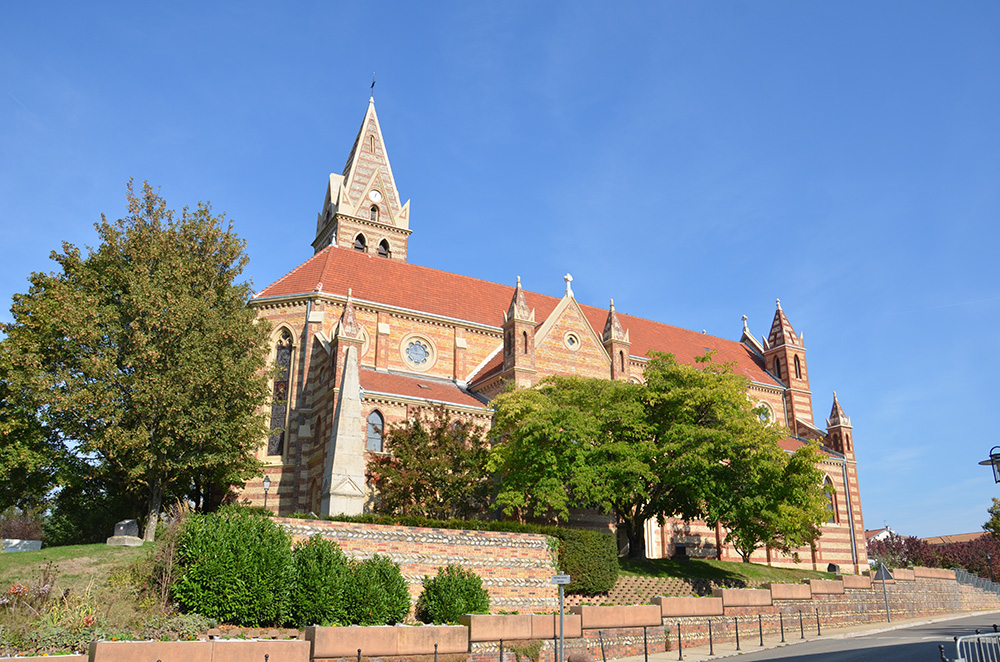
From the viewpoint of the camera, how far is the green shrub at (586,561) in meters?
23.9

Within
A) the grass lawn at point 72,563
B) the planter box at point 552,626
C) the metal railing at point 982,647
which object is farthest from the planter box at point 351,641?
the metal railing at point 982,647

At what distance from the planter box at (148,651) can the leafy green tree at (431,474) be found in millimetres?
14841

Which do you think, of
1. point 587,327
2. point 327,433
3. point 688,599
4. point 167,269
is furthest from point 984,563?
point 167,269

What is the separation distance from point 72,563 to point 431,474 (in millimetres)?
12736

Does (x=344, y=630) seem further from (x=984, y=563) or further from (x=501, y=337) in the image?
(x=984, y=563)

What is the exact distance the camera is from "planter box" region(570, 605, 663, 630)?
19.6 metres

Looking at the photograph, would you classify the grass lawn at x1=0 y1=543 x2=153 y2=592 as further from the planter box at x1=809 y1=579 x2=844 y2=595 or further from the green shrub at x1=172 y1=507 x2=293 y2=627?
the planter box at x1=809 y1=579 x2=844 y2=595

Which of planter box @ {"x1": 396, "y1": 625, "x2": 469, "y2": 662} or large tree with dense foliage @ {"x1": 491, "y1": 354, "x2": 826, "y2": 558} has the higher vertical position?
large tree with dense foliage @ {"x1": 491, "y1": 354, "x2": 826, "y2": 558}

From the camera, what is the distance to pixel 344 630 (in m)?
15.0

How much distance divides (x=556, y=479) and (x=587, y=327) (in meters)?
12.0

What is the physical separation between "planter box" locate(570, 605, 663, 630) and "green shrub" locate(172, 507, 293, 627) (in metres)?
7.90

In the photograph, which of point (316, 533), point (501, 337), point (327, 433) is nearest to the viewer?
point (316, 533)

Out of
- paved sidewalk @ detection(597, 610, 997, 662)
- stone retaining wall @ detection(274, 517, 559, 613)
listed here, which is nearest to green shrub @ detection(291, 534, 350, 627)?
stone retaining wall @ detection(274, 517, 559, 613)

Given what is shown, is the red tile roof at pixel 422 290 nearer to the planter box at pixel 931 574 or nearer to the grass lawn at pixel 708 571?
the grass lawn at pixel 708 571
